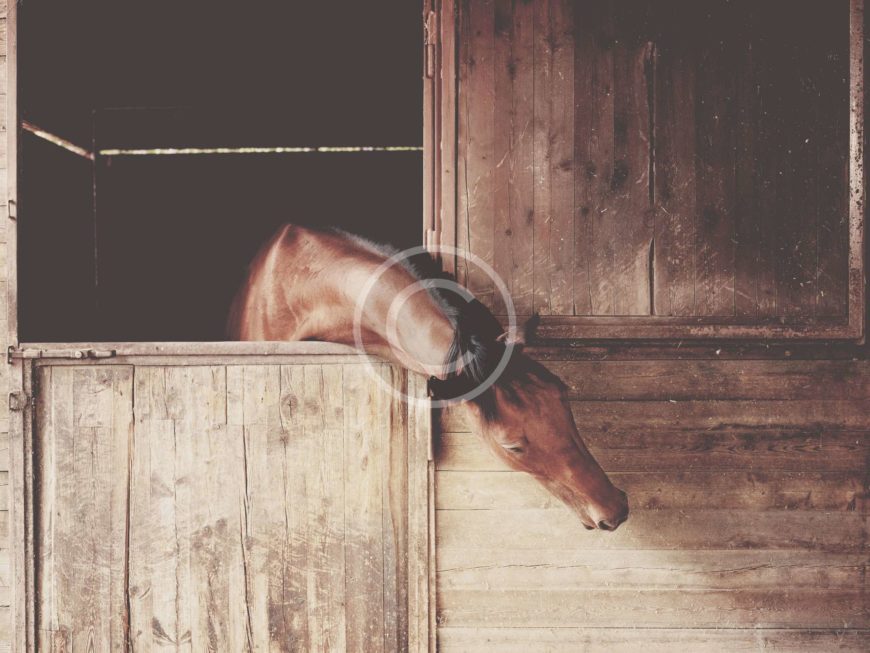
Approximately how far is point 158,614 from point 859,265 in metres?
2.46

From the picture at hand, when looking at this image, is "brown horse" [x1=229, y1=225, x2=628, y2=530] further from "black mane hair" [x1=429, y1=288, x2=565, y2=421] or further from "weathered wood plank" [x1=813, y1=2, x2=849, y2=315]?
"weathered wood plank" [x1=813, y1=2, x2=849, y2=315]

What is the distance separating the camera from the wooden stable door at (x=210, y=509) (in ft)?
6.39

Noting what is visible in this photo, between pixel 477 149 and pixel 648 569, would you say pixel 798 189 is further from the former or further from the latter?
pixel 648 569

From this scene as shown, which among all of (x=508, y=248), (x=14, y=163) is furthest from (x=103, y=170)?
(x=508, y=248)

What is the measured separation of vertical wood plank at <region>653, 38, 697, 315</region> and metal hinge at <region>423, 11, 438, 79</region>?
704mm

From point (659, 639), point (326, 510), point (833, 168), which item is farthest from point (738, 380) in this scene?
point (326, 510)

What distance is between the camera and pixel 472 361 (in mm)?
1556

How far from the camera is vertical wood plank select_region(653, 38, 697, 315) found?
1.96 metres

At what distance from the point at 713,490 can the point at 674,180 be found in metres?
0.99

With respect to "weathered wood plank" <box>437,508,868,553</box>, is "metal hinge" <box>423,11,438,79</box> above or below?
above

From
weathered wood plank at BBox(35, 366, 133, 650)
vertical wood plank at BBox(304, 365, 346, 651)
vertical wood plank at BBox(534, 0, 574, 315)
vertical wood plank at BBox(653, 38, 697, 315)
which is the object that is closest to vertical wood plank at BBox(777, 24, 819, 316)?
vertical wood plank at BBox(653, 38, 697, 315)

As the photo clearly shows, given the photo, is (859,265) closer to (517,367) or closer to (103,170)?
(517,367)

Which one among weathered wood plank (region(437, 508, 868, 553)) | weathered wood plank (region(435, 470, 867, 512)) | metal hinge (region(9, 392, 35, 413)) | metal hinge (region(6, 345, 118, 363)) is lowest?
weathered wood plank (region(437, 508, 868, 553))

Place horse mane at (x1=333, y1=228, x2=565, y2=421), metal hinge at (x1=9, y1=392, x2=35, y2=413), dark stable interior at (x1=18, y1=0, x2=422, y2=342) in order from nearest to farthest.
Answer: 1. horse mane at (x1=333, y1=228, x2=565, y2=421)
2. metal hinge at (x1=9, y1=392, x2=35, y2=413)
3. dark stable interior at (x1=18, y1=0, x2=422, y2=342)
